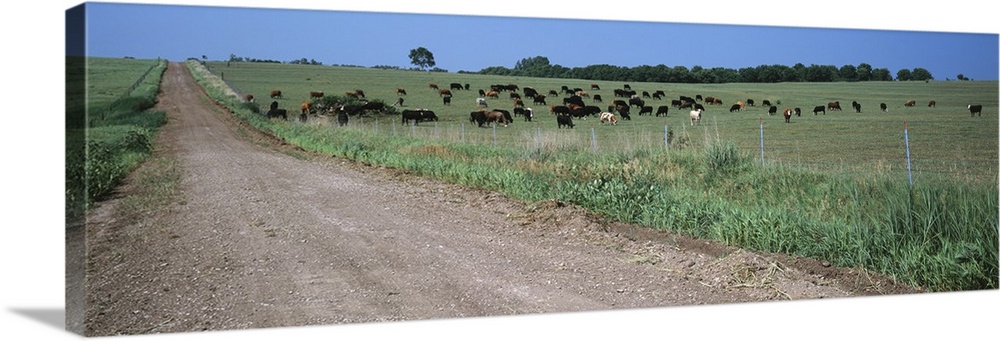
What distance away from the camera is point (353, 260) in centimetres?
730

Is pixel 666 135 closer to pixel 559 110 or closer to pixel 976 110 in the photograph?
pixel 559 110

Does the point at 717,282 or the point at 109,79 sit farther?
the point at 717,282

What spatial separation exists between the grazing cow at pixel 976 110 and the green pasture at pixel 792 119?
4 cm

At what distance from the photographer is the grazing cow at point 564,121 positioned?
403 inches

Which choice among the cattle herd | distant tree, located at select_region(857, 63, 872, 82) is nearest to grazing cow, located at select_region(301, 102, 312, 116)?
the cattle herd

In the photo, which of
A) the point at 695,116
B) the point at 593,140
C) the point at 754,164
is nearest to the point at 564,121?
the point at 593,140

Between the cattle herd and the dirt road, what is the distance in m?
1.05

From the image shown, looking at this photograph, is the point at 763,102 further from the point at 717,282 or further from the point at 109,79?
the point at 109,79

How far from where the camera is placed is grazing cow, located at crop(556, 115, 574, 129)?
1023cm

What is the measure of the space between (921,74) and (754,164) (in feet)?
6.32

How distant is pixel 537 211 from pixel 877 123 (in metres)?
3.88

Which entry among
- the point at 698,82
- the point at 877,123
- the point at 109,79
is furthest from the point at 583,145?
the point at 109,79

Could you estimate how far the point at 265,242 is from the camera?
7.43m

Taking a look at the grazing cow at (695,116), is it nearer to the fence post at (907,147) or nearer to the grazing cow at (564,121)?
the grazing cow at (564,121)
